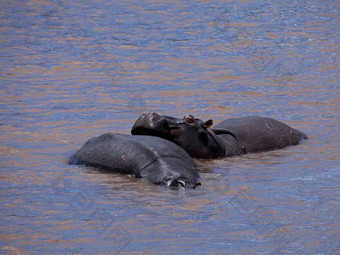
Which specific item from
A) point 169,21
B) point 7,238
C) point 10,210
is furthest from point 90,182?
point 169,21

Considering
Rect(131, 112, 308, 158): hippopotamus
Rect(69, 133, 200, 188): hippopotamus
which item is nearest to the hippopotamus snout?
Rect(131, 112, 308, 158): hippopotamus

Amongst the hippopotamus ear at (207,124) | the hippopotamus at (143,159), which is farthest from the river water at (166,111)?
A: the hippopotamus ear at (207,124)

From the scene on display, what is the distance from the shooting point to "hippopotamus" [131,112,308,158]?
839cm

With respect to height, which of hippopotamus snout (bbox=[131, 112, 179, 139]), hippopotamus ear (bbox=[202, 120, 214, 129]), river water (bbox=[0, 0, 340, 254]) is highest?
hippopotamus snout (bbox=[131, 112, 179, 139])

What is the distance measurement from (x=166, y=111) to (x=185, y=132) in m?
2.88

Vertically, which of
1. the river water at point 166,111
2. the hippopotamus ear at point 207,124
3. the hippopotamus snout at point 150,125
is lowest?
the river water at point 166,111

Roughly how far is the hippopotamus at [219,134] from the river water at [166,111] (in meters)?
0.19

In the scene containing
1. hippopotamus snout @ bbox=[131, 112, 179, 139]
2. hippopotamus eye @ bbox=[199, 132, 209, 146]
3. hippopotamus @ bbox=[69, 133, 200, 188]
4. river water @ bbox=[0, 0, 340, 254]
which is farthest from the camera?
hippopotamus eye @ bbox=[199, 132, 209, 146]

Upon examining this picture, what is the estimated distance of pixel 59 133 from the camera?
10211 mm

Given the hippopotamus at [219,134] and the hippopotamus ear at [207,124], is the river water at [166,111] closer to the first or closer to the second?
the hippopotamus at [219,134]

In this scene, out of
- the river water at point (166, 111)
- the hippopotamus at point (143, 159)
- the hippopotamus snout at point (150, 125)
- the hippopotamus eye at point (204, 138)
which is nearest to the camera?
the river water at point (166, 111)

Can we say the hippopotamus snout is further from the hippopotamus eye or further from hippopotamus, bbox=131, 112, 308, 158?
the hippopotamus eye

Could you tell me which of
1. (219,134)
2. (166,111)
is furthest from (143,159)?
(166,111)

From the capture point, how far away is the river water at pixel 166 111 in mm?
6203
